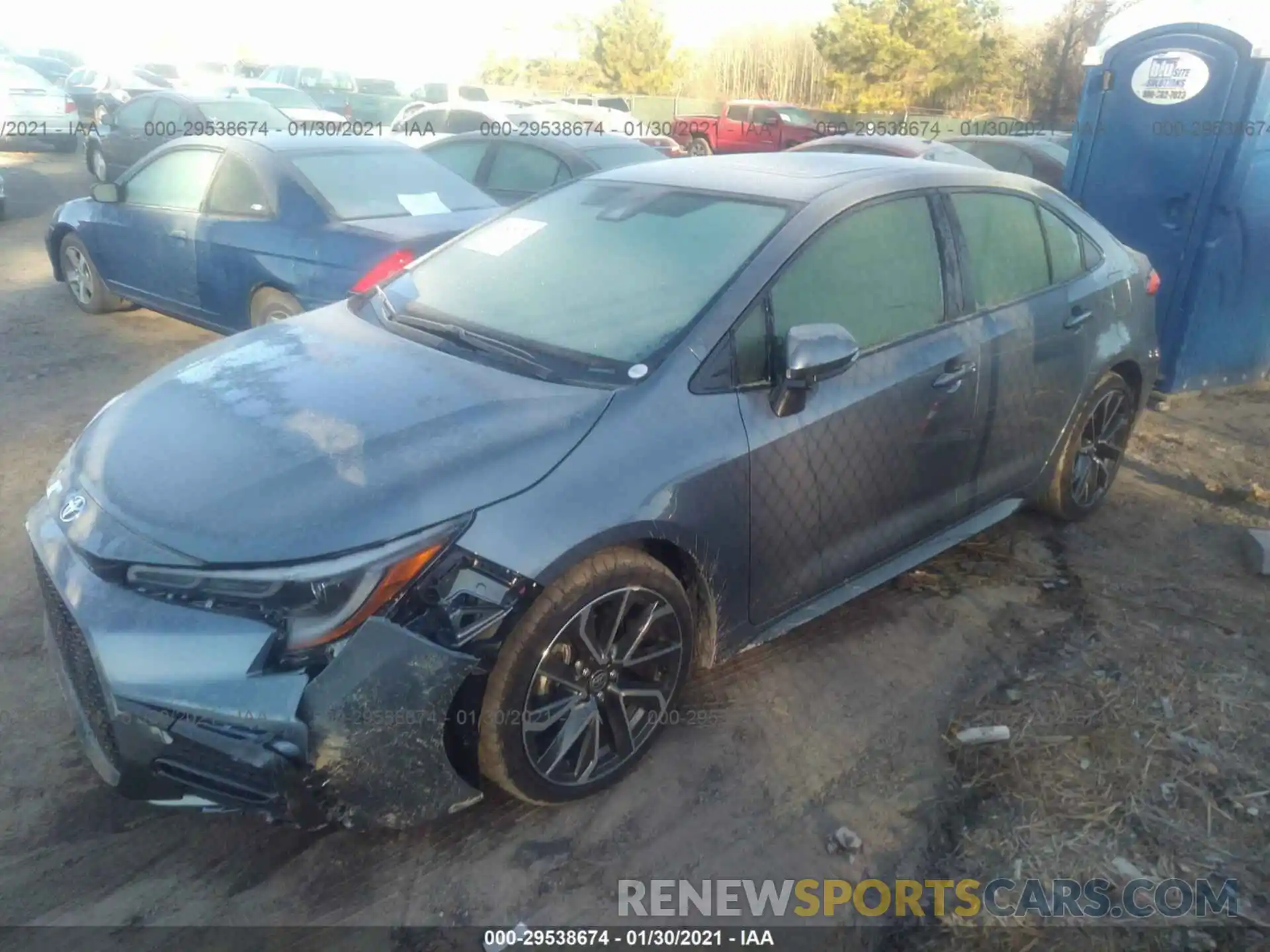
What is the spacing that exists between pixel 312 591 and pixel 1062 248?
3.48m

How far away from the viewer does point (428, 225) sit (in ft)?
19.0

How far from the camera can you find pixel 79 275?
7570 mm

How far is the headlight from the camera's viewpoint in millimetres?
2291

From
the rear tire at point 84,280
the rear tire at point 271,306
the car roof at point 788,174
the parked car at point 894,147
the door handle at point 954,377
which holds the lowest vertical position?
the rear tire at point 84,280

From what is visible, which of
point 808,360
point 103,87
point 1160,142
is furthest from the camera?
point 103,87

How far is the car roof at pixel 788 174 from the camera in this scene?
3393 mm

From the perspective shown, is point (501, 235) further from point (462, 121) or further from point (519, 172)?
point (462, 121)

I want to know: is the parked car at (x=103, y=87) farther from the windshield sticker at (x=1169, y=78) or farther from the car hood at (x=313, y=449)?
the car hood at (x=313, y=449)

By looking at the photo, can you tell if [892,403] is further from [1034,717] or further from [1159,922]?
[1159,922]

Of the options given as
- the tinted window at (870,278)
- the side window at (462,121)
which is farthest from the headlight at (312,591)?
the side window at (462,121)

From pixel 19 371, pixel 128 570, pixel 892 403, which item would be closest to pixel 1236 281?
pixel 892 403

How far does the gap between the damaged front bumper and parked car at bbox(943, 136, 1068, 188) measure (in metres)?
11.2

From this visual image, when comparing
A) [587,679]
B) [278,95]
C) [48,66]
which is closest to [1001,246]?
[587,679]

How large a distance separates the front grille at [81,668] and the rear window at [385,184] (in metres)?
3.56
